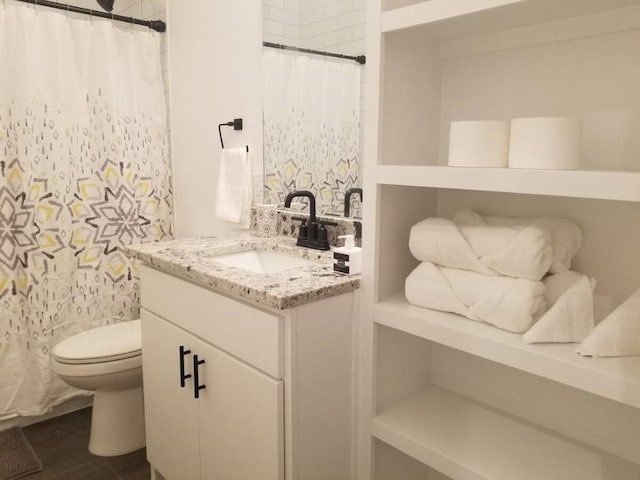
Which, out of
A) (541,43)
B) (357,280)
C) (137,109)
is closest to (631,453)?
(357,280)

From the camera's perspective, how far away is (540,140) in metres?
0.95

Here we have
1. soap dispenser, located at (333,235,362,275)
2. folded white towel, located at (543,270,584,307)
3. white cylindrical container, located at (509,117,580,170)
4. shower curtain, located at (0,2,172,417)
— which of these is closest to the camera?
white cylindrical container, located at (509,117,580,170)

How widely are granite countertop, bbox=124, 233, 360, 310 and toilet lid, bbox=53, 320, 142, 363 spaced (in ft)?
1.71

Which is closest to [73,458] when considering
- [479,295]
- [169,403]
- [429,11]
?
[169,403]

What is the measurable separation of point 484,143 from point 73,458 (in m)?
2.08

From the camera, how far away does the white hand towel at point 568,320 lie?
962 millimetres

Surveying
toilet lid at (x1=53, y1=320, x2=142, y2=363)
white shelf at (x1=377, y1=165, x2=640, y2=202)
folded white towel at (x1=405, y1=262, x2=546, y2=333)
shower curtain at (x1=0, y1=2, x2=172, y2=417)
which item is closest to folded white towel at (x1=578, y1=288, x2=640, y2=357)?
folded white towel at (x1=405, y1=262, x2=546, y2=333)

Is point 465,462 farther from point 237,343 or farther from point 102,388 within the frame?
point 102,388

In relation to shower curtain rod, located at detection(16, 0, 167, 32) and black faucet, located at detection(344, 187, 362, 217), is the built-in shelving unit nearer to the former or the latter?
black faucet, located at detection(344, 187, 362, 217)

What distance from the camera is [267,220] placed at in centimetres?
194

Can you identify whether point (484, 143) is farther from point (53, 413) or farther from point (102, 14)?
point (53, 413)

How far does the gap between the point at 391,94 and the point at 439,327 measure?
56 centimetres

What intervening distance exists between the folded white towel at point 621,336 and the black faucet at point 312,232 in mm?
876

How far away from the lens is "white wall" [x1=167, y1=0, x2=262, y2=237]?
195cm
